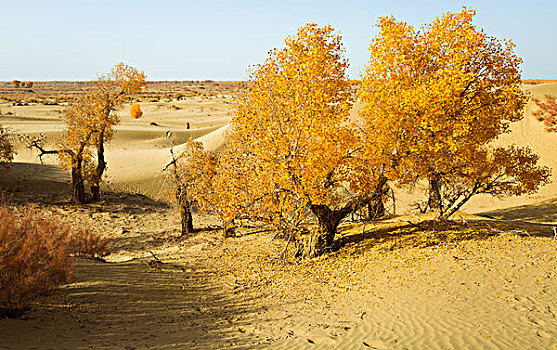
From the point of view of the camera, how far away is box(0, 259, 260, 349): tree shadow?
7.44 meters

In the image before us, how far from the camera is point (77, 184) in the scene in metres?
24.7

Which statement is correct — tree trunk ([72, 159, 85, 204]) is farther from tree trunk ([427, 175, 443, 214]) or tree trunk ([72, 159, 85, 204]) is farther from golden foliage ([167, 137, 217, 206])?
tree trunk ([427, 175, 443, 214])

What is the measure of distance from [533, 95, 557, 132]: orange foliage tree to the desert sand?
81.3 ft

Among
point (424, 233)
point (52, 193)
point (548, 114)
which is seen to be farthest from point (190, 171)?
point (548, 114)

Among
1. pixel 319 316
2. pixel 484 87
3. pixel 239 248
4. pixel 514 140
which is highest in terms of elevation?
pixel 484 87

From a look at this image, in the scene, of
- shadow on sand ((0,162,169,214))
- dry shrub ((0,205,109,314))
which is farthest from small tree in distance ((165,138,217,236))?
dry shrub ((0,205,109,314))

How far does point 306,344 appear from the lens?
746cm

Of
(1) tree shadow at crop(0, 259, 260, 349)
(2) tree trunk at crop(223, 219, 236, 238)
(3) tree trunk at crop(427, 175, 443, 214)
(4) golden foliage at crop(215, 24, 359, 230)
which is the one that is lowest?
(2) tree trunk at crop(223, 219, 236, 238)

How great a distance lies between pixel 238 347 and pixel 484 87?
11.5m

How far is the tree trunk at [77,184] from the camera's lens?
24469mm

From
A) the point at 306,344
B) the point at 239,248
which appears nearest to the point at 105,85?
the point at 239,248

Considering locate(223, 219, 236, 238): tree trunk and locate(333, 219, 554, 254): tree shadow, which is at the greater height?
locate(333, 219, 554, 254): tree shadow

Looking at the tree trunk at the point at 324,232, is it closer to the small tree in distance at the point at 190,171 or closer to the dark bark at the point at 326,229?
the dark bark at the point at 326,229

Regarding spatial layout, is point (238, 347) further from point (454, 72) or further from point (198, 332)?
point (454, 72)
